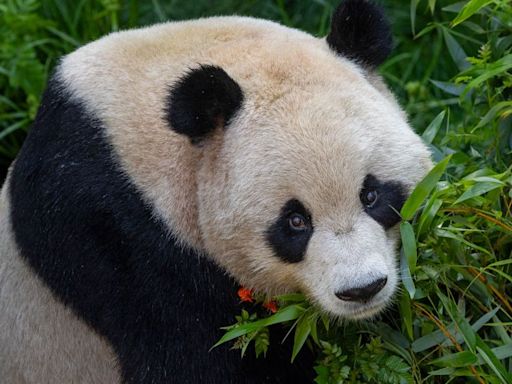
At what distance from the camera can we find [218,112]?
369cm

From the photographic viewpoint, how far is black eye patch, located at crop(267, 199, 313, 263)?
351 centimetres

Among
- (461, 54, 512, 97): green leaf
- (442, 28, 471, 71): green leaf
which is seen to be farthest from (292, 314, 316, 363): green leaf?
(442, 28, 471, 71): green leaf

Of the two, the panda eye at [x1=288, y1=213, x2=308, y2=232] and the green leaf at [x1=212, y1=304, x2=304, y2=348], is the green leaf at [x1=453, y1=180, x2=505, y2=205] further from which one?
the green leaf at [x1=212, y1=304, x2=304, y2=348]

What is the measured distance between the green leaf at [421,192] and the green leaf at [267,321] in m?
0.49

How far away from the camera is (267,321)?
3.60 meters

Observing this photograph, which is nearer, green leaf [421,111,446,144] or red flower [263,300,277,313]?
red flower [263,300,277,313]

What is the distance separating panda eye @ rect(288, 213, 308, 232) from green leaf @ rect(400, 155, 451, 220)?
0.32 m

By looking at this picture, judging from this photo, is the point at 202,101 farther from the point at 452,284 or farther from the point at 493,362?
the point at 493,362

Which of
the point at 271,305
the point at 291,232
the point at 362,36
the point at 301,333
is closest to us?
the point at 291,232

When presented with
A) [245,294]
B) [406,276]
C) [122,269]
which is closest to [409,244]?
[406,276]

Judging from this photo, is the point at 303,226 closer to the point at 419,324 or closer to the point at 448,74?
the point at 419,324

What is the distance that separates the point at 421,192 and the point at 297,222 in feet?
1.36

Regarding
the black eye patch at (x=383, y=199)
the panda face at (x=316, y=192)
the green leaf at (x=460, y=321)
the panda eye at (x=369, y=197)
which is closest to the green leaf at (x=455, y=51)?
the panda face at (x=316, y=192)

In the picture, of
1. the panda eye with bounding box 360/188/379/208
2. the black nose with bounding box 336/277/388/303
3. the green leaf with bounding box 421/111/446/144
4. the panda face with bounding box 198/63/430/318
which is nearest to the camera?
the black nose with bounding box 336/277/388/303
